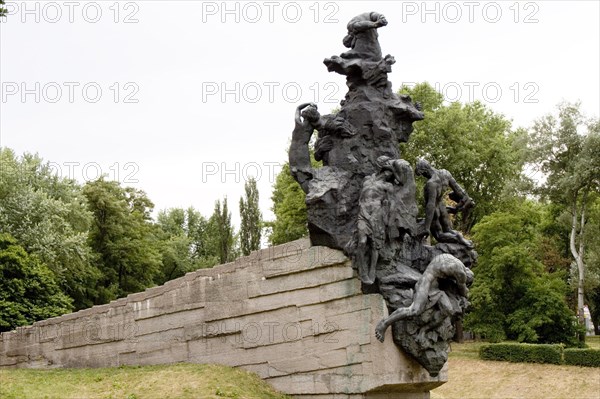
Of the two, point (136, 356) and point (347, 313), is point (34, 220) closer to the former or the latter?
point (136, 356)

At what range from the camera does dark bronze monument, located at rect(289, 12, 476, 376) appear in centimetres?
1461

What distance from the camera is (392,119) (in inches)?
Result: 634

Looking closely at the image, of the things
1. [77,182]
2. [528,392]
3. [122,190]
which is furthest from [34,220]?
[528,392]

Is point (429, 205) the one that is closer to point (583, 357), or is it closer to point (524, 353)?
point (583, 357)

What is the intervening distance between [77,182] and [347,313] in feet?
92.7

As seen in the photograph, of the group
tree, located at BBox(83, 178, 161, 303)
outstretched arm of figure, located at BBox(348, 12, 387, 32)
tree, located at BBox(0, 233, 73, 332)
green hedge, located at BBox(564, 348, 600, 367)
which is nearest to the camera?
outstretched arm of figure, located at BBox(348, 12, 387, 32)

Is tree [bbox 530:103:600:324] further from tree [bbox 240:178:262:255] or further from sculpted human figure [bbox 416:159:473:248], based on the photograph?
sculpted human figure [bbox 416:159:473:248]

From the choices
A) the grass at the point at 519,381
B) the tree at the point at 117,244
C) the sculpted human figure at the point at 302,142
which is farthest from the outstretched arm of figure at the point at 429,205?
the tree at the point at 117,244

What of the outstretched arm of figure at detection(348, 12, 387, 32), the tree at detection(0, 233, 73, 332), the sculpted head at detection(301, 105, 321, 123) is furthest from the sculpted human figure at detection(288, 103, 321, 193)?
the tree at detection(0, 233, 73, 332)

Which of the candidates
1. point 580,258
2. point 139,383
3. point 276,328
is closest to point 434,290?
point 276,328

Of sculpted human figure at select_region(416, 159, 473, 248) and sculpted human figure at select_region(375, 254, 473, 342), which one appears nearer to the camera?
sculpted human figure at select_region(375, 254, 473, 342)

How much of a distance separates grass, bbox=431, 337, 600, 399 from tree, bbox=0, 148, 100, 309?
16182 mm

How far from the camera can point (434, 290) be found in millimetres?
14680

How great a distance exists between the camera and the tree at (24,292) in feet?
84.3
